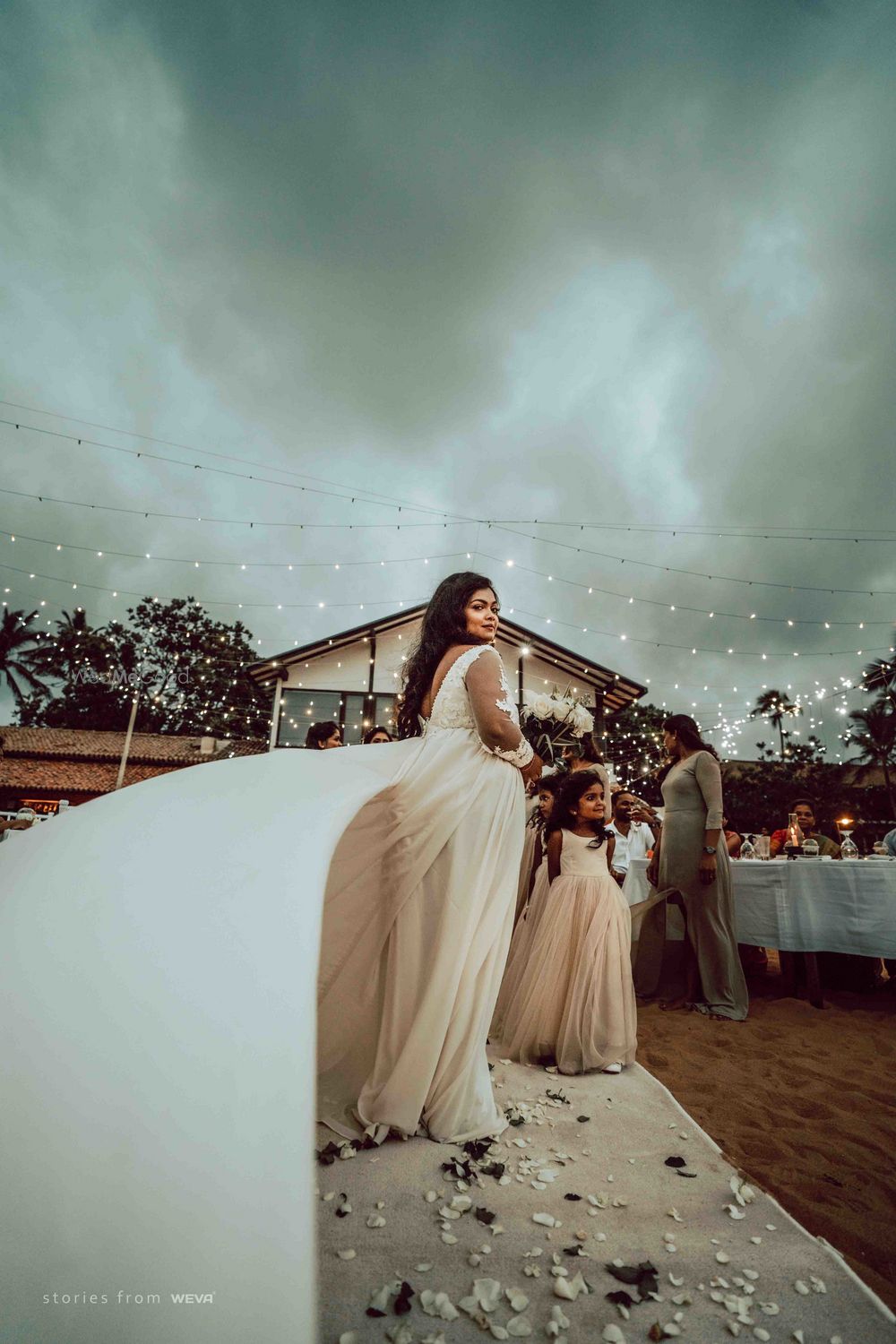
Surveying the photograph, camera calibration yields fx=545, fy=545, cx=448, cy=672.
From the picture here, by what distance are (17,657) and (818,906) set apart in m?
37.8

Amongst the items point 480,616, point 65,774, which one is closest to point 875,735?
point 480,616

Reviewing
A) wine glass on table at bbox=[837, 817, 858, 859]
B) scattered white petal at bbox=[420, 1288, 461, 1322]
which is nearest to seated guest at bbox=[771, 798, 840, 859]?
wine glass on table at bbox=[837, 817, 858, 859]

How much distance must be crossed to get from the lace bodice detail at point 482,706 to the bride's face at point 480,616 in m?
0.10

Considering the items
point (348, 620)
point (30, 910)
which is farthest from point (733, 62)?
point (348, 620)

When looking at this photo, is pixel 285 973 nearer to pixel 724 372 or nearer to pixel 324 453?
pixel 324 453

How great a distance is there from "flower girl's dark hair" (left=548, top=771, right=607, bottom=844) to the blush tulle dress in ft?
0.47

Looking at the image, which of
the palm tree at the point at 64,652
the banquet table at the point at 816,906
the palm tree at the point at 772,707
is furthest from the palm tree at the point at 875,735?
the palm tree at the point at 64,652

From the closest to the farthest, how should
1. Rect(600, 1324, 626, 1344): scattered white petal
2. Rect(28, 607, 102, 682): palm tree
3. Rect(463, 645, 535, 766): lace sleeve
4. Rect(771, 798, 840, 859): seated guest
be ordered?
Rect(600, 1324, 626, 1344): scattered white petal
Rect(463, 645, 535, 766): lace sleeve
Rect(771, 798, 840, 859): seated guest
Rect(28, 607, 102, 682): palm tree

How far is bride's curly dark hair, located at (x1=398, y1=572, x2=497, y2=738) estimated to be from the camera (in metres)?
2.39

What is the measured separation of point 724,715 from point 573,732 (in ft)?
48.3

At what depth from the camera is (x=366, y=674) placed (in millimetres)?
14156

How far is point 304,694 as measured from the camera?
14.0 meters

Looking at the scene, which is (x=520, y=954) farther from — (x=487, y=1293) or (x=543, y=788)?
(x=487, y=1293)

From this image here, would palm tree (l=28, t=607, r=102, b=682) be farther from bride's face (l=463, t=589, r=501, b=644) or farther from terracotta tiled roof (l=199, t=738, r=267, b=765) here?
bride's face (l=463, t=589, r=501, b=644)
